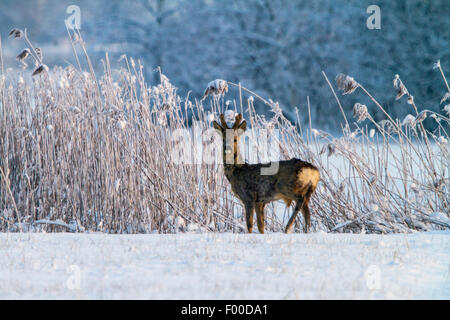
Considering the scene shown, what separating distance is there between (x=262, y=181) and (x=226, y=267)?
4.22ft

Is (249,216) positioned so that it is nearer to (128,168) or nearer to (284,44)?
(128,168)

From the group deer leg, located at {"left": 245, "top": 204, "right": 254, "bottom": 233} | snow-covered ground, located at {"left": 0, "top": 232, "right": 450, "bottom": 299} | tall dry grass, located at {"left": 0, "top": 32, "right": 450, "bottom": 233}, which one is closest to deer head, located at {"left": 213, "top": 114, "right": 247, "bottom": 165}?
deer leg, located at {"left": 245, "top": 204, "right": 254, "bottom": 233}

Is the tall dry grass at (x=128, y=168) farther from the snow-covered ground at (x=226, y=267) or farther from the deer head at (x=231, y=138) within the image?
the snow-covered ground at (x=226, y=267)

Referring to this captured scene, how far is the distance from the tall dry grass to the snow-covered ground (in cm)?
115

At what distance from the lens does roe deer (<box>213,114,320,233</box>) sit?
283 cm

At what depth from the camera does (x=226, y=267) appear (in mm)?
1742

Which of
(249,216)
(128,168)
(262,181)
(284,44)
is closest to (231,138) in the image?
(262,181)

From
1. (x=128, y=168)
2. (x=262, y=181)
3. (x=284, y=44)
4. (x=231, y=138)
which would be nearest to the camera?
(x=262, y=181)

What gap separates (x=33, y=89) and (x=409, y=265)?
3225 millimetres

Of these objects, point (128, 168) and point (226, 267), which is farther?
point (128, 168)

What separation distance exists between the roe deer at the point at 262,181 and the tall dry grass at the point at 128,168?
1.72ft
